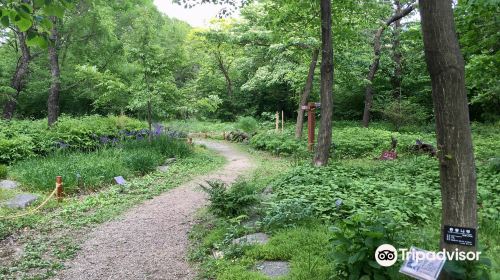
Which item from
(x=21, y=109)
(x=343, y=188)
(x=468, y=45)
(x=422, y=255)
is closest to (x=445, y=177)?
(x=422, y=255)

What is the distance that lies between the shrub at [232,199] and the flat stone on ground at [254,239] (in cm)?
92

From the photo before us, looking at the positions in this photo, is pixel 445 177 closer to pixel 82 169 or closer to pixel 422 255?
pixel 422 255

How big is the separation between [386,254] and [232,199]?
3.20 m

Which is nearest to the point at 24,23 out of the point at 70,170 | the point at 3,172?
the point at 70,170

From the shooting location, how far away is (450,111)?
2357 mm

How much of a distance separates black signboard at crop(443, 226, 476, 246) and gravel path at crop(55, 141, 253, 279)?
8.94ft

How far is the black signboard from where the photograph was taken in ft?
7.72

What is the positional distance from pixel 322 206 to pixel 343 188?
0.87 meters

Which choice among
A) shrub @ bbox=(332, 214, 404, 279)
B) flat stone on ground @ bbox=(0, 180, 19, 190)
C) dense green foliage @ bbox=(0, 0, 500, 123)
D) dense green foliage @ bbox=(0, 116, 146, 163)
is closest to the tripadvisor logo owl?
shrub @ bbox=(332, 214, 404, 279)

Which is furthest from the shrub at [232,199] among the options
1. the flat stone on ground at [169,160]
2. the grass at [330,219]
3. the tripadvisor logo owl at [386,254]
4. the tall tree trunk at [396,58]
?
the tall tree trunk at [396,58]

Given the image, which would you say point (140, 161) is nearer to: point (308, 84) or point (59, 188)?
point (59, 188)

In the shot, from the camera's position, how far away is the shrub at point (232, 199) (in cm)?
565

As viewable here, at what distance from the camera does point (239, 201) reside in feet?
18.5

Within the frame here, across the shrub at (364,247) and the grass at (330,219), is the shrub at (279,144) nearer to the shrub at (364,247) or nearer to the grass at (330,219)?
the grass at (330,219)
